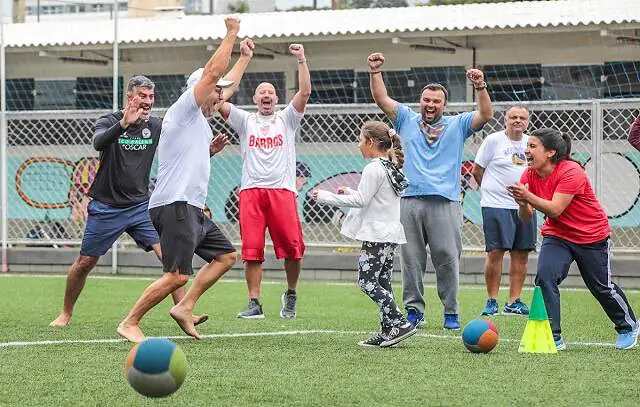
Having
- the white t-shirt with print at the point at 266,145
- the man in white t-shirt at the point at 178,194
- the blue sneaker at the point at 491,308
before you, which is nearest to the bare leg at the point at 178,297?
the man in white t-shirt at the point at 178,194

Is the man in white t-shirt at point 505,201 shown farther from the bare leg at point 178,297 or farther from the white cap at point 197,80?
the white cap at point 197,80

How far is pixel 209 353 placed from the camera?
878 centimetres

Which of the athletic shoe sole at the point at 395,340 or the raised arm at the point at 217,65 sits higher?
the raised arm at the point at 217,65

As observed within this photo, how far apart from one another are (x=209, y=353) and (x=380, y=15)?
1272 cm

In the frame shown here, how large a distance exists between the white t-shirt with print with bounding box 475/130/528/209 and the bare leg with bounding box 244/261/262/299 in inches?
94.0

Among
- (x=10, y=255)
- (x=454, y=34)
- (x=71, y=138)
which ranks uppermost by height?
(x=454, y=34)

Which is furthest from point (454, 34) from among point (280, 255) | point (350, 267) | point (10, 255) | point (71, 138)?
point (280, 255)

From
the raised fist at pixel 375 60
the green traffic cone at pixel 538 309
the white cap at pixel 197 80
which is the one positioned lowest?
the green traffic cone at pixel 538 309

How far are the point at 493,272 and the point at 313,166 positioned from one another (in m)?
5.67

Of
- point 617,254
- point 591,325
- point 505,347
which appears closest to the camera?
point 505,347

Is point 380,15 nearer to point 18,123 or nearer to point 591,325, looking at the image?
point 18,123

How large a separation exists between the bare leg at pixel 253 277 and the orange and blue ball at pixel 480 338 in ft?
11.3

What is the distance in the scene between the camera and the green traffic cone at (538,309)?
894 centimetres

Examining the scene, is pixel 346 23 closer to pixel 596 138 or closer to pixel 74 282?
pixel 596 138
